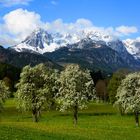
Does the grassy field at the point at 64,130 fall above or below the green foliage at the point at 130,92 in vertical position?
below

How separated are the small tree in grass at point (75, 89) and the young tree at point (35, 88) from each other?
16.1ft

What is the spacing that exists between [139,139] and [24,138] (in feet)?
72.6

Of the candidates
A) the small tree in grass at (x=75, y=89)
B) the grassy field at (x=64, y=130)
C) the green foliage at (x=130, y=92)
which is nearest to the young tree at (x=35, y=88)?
the grassy field at (x=64, y=130)

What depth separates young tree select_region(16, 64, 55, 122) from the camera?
91062mm

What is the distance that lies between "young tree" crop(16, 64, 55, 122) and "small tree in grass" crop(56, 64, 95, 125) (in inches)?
193

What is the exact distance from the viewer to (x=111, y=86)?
150 m

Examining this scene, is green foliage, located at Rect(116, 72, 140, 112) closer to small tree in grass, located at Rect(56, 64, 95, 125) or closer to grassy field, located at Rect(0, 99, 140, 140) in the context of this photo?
grassy field, located at Rect(0, 99, 140, 140)

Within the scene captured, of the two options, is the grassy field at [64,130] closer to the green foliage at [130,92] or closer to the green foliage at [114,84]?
the green foliage at [130,92]

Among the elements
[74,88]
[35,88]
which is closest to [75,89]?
[74,88]

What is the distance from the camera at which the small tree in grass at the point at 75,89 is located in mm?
84438

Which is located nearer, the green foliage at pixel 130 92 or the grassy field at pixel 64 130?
the grassy field at pixel 64 130

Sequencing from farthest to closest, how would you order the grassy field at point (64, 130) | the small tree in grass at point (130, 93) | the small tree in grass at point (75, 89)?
the small tree in grass at point (130, 93) < the small tree in grass at point (75, 89) < the grassy field at point (64, 130)

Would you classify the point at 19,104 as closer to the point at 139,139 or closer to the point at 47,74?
the point at 47,74

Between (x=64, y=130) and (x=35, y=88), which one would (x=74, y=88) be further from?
(x=64, y=130)
